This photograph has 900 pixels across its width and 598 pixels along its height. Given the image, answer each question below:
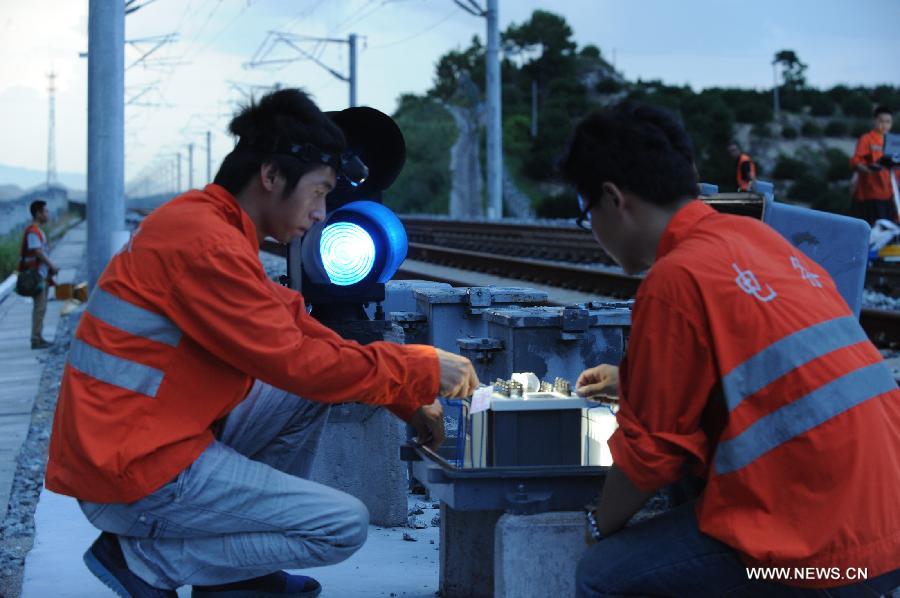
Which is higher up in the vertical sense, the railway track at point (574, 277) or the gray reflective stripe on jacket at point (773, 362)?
the gray reflective stripe on jacket at point (773, 362)

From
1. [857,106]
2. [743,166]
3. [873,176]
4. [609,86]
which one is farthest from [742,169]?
[609,86]

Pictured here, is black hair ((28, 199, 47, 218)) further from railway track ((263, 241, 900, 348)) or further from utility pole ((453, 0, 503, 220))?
utility pole ((453, 0, 503, 220))

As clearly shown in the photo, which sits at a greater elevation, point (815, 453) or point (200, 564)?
point (815, 453)

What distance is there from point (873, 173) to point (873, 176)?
119mm

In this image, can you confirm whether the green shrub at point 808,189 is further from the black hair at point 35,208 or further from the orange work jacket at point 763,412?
the orange work jacket at point 763,412

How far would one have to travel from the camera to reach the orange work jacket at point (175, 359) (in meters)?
2.93

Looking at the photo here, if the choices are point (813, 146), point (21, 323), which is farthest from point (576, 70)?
point (21, 323)

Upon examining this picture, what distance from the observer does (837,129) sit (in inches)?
2126

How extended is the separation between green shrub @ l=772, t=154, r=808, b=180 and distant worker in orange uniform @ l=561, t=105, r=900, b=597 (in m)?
46.4

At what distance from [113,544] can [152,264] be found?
812 millimetres

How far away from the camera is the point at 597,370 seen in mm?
3162

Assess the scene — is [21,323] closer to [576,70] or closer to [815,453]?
[815,453]

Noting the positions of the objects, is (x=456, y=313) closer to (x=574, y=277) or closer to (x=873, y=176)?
(x=574, y=277)

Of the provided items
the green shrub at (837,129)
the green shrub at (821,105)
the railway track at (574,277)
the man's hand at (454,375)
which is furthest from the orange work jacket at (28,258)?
the green shrub at (821,105)
